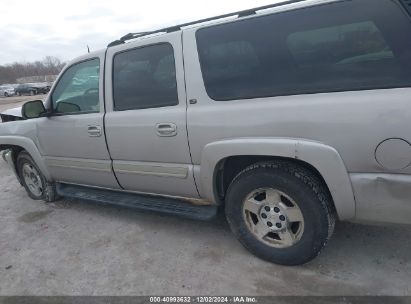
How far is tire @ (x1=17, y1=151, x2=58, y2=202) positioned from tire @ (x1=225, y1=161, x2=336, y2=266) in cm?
276

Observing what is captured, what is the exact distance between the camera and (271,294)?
2621mm

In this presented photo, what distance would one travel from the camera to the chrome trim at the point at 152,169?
10.7 ft

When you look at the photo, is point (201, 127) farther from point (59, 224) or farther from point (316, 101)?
point (59, 224)

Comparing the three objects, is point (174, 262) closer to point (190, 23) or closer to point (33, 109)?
point (190, 23)

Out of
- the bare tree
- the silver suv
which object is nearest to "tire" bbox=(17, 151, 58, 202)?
the silver suv

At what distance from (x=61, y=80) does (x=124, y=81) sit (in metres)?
1.05

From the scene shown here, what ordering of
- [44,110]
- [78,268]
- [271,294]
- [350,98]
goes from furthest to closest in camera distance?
[44,110]
[78,268]
[271,294]
[350,98]

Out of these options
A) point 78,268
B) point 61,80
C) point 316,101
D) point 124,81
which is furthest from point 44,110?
point 316,101

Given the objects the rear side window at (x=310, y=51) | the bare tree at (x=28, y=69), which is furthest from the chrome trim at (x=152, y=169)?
the bare tree at (x=28, y=69)

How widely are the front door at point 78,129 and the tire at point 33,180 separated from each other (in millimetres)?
471

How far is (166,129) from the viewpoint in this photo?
10.4ft

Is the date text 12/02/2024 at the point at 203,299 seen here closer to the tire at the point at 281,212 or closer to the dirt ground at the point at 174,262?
the dirt ground at the point at 174,262

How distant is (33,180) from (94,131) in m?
1.82

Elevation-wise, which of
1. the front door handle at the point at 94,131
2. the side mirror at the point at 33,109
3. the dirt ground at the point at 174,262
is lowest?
the dirt ground at the point at 174,262
